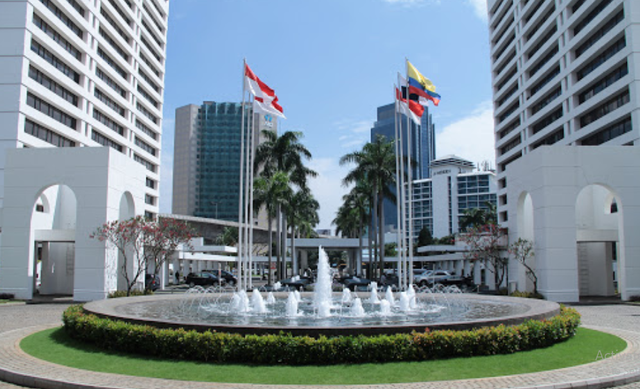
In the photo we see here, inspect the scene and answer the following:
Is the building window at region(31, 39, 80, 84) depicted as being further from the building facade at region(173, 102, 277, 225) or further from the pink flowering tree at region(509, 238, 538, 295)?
the building facade at region(173, 102, 277, 225)

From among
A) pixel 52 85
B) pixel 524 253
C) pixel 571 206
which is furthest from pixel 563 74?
pixel 52 85

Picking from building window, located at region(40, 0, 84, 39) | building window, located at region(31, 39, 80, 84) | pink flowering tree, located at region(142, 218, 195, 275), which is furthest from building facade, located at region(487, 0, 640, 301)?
building window, located at region(40, 0, 84, 39)

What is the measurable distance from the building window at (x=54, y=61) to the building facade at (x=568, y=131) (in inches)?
1515

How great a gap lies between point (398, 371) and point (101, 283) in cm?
2224

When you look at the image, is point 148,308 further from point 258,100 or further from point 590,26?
point 590,26

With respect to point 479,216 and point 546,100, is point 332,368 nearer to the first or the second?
point 546,100

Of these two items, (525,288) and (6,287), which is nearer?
(6,287)

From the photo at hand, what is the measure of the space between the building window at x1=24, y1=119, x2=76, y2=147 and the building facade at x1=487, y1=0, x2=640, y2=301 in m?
36.7

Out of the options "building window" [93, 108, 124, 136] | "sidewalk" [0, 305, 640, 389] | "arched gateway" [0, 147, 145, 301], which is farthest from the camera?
"building window" [93, 108, 124, 136]

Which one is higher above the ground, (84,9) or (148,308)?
(84,9)

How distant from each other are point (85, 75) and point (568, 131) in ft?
161

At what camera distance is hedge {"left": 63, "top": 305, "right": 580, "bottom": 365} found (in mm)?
10289

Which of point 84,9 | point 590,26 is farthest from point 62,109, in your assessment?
point 590,26

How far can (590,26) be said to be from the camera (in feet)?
160
